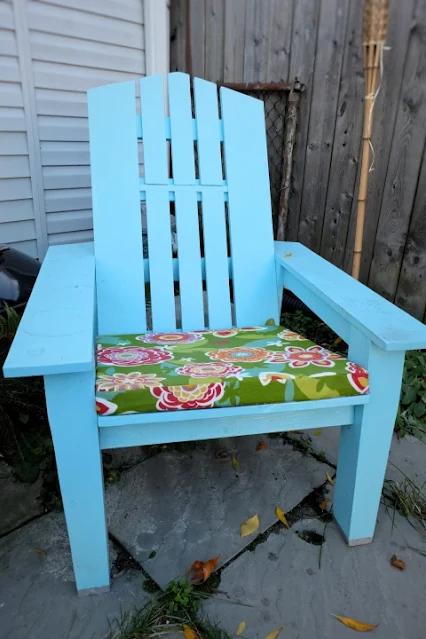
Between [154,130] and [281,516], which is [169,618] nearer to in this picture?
[281,516]

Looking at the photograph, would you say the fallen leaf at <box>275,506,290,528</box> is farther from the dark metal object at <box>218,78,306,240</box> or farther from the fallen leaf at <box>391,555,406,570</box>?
the dark metal object at <box>218,78,306,240</box>

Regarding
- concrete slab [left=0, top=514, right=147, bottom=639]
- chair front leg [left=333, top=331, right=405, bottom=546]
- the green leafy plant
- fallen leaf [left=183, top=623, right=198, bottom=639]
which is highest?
chair front leg [left=333, top=331, right=405, bottom=546]

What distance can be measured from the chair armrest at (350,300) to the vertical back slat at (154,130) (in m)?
0.48

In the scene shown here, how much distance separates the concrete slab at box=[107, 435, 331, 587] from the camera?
1149 millimetres

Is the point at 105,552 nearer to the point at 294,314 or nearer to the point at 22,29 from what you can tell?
the point at 294,314

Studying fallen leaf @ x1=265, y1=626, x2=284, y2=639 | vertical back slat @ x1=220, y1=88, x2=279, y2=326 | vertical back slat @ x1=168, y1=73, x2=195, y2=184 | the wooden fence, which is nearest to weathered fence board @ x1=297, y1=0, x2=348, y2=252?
the wooden fence

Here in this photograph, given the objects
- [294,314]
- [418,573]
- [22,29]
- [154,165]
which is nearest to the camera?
[418,573]

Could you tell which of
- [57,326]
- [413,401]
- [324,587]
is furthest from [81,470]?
[413,401]

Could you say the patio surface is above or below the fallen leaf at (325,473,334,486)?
below

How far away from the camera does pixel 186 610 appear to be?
3.21 ft

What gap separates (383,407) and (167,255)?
2.69 feet

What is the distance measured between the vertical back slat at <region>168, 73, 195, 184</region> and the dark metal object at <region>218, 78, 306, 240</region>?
1014mm

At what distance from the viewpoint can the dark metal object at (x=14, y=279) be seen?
1.46 meters

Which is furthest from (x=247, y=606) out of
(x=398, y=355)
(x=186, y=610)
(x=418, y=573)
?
(x=398, y=355)
